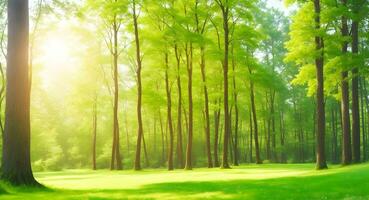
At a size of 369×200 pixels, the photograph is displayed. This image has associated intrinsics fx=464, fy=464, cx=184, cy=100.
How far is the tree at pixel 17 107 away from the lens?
→ 1570 cm

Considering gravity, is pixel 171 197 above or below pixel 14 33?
below

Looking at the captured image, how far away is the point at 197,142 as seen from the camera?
8156 cm

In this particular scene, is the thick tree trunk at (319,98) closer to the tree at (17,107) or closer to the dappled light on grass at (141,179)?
the dappled light on grass at (141,179)

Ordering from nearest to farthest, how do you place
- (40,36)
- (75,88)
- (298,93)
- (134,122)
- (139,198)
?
(139,198), (40,36), (75,88), (298,93), (134,122)

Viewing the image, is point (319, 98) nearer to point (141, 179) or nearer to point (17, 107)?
point (141, 179)

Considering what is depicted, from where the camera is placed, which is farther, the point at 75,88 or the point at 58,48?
the point at 75,88

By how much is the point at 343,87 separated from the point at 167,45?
14911mm

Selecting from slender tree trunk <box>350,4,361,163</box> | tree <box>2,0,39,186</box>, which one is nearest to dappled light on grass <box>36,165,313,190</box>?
tree <box>2,0,39,186</box>

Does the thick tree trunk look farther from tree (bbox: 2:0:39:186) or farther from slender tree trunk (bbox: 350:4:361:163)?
tree (bbox: 2:0:39:186)

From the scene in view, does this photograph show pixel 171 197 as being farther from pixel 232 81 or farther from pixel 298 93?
pixel 298 93

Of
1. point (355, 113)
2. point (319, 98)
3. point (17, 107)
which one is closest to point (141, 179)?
point (17, 107)

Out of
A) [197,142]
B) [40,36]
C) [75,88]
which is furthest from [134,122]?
[40,36]

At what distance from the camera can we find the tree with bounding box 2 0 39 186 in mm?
15703

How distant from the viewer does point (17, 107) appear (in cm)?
1603
